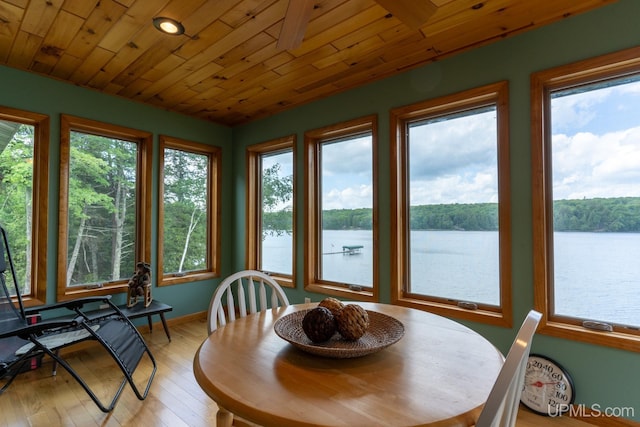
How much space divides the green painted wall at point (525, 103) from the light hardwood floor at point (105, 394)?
0.33 m

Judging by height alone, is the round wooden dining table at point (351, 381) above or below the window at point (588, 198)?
below

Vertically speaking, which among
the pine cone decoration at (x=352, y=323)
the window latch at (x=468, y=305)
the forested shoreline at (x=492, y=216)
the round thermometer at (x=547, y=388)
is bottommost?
the round thermometer at (x=547, y=388)

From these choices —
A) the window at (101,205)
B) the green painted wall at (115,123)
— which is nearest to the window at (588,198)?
the green painted wall at (115,123)

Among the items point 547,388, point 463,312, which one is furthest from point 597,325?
point 463,312

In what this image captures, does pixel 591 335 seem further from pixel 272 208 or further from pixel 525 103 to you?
pixel 272 208

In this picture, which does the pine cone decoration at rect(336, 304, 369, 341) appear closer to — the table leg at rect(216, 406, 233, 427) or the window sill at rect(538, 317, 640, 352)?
the table leg at rect(216, 406, 233, 427)

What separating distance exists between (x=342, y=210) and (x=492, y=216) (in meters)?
1.40

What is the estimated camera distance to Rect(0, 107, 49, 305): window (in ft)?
8.84

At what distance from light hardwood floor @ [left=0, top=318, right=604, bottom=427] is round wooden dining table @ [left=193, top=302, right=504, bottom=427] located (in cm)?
111

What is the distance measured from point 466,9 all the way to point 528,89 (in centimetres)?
67

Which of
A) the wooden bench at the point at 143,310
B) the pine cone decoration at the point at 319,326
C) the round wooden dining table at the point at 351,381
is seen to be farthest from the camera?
the wooden bench at the point at 143,310

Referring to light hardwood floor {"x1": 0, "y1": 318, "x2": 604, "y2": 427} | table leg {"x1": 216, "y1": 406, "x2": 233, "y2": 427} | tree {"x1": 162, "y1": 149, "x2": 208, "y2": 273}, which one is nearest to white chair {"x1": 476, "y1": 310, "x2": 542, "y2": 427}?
table leg {"x1": 216, "y1": 406, "x2": 233, "y2": 427}

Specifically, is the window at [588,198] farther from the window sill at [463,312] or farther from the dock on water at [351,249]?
the dock on water at [351,249]

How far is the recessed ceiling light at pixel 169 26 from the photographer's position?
201 cm
